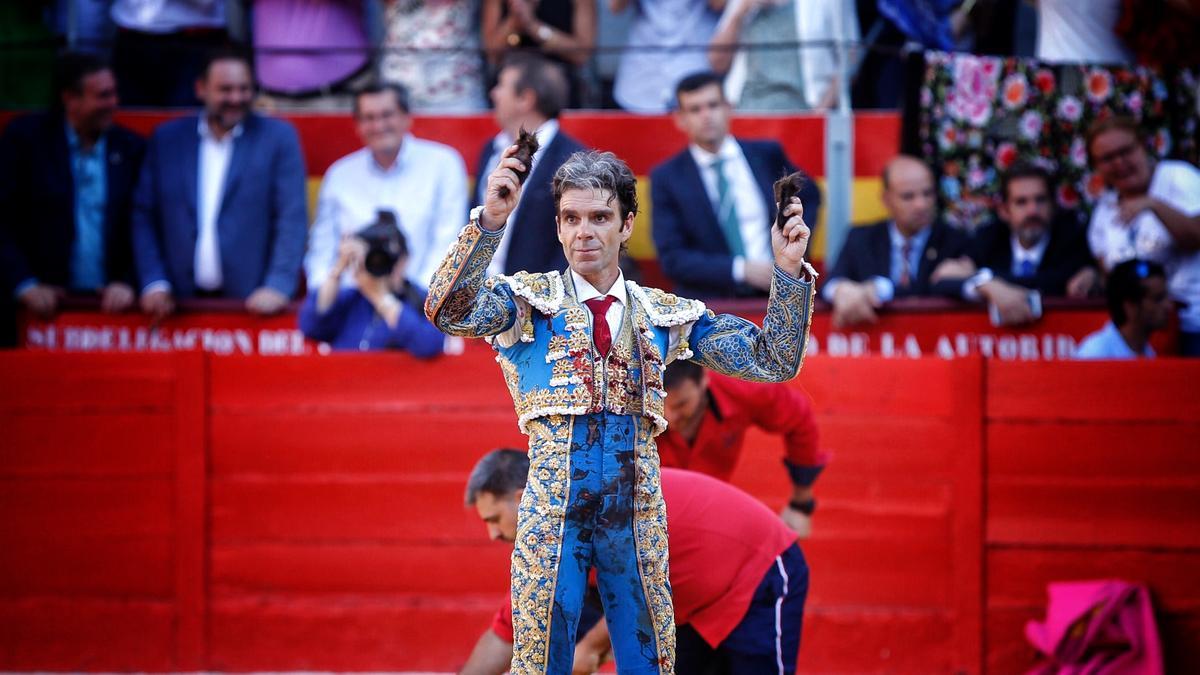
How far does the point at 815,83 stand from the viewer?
6816 millimetres

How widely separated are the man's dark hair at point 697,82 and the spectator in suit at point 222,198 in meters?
1.58

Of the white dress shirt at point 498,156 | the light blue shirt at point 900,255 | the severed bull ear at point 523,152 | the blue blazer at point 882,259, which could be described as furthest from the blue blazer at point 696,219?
→ the severed bull ear at point 523,152

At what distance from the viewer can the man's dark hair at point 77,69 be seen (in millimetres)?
6652

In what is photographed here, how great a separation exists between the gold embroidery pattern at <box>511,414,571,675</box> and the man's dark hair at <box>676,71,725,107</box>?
3337mm

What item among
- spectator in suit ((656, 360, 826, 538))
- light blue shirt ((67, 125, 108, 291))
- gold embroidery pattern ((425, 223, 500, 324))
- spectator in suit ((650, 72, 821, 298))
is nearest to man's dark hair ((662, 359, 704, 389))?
spectator in suit ((656, 360, 826, 538))

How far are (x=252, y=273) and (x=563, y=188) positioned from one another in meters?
3.62

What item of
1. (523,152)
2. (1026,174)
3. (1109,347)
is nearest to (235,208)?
(1026,174)

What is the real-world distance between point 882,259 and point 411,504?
203 cm

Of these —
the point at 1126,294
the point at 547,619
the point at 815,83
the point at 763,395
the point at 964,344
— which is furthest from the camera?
the point at 815,83

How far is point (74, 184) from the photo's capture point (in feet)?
22.1

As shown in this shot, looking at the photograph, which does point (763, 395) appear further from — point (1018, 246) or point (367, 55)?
point (367, 55)

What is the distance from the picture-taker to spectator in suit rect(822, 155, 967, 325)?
6.26m

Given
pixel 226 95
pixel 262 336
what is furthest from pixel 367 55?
pixel 262 336

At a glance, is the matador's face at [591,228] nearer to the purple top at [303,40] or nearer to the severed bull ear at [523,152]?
the severed bull ear at [523,152]
